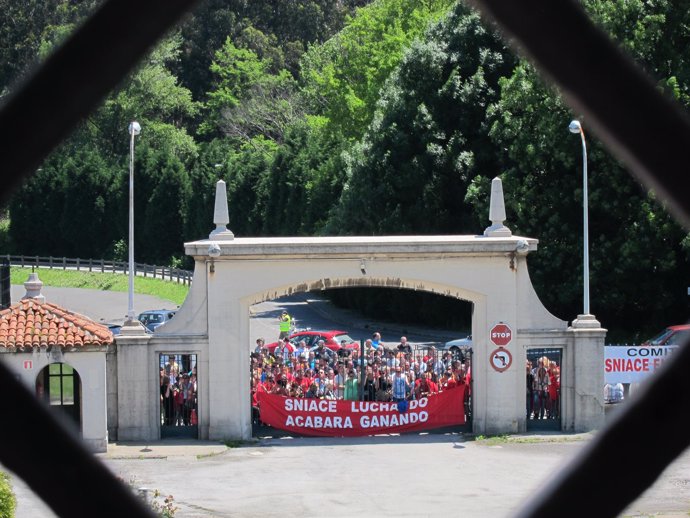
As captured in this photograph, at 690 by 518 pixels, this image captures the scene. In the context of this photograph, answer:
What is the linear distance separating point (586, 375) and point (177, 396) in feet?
26.7

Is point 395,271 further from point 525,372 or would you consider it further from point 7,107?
point 7,107

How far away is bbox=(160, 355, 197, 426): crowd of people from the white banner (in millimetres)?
8398

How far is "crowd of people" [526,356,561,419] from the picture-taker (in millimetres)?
25344

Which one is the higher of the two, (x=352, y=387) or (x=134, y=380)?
(x=134, y=380)

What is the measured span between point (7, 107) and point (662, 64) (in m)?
37.5

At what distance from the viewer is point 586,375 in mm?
24922

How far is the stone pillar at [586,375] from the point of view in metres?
24.9

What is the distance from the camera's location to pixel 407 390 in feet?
82.8

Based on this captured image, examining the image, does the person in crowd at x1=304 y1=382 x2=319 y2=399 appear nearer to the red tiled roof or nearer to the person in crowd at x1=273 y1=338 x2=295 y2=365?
the person in crowd at x1=273 y1=338 x2=295 y2=365

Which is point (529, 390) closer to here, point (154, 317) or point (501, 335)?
point (501, 335)

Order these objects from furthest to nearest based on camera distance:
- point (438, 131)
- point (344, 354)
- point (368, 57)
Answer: point (368, 57), point (438, 131), point (344, 354)

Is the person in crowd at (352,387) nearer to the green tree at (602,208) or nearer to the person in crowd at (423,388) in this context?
the person in crowd at (423,388)

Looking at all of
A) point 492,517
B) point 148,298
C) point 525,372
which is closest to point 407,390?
point 525,372

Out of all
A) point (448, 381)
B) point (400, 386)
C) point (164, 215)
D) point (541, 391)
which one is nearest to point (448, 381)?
point (448, 381)
